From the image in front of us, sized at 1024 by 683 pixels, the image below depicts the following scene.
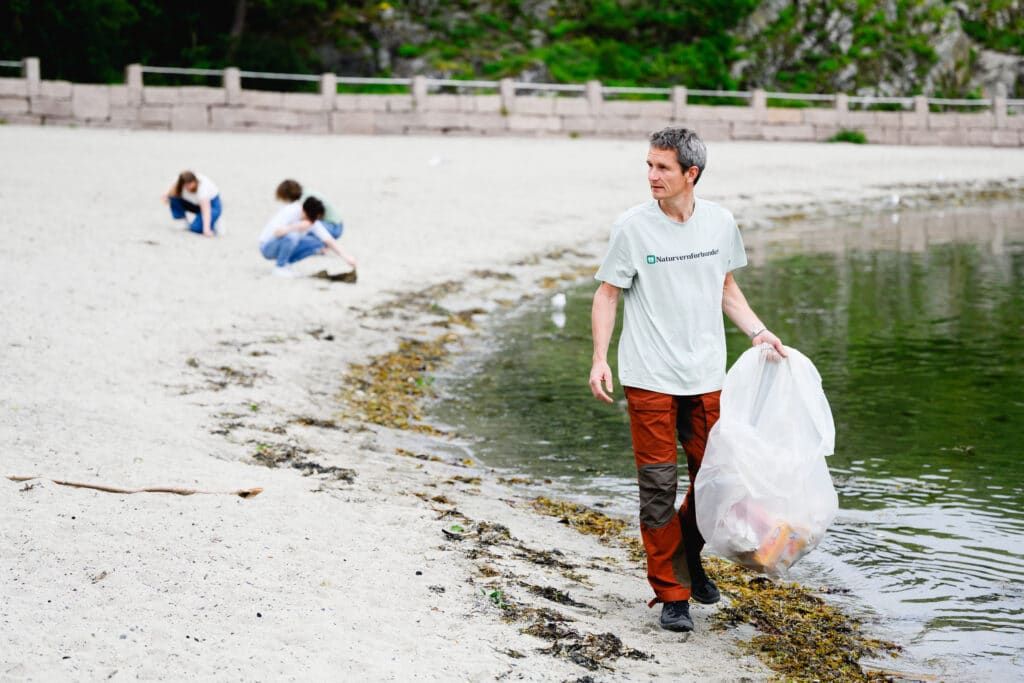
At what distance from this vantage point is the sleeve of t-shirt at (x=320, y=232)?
12539mm

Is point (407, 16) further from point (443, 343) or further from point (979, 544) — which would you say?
point (979, 544)

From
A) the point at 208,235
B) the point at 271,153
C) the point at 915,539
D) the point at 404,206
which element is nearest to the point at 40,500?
the point at 915,539

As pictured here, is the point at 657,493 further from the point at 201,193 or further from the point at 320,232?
the point at 201,193

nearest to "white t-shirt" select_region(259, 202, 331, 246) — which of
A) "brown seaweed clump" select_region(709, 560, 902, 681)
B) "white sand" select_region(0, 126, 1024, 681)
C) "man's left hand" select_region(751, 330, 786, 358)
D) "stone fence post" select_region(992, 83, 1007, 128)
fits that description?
"white sand" select_region(0, 126, 1024, 681)

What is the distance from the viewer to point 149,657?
12.5 ft

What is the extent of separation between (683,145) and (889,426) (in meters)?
4.31

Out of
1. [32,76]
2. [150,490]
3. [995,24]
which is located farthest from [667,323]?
[995,24]

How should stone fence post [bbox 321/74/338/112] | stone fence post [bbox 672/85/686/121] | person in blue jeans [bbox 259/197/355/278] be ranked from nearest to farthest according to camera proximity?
person in blue jeans [bbox 259/197/355/278]
stone fence post [bbox 321/74/338/112]
stone fence post [bbox 672/85/686/121]

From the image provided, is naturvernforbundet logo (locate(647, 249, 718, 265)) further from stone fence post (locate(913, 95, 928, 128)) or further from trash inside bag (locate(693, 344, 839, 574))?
stone fence post (locate(913, 95, 928, 128))

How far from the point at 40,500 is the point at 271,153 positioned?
1999cm

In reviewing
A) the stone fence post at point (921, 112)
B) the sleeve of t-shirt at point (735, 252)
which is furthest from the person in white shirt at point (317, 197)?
the stone fence post at point (921, 112)

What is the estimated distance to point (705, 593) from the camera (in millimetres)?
4945

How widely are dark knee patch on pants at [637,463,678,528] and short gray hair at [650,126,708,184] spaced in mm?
1095

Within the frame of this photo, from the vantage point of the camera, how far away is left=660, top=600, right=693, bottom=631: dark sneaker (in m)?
4.72
